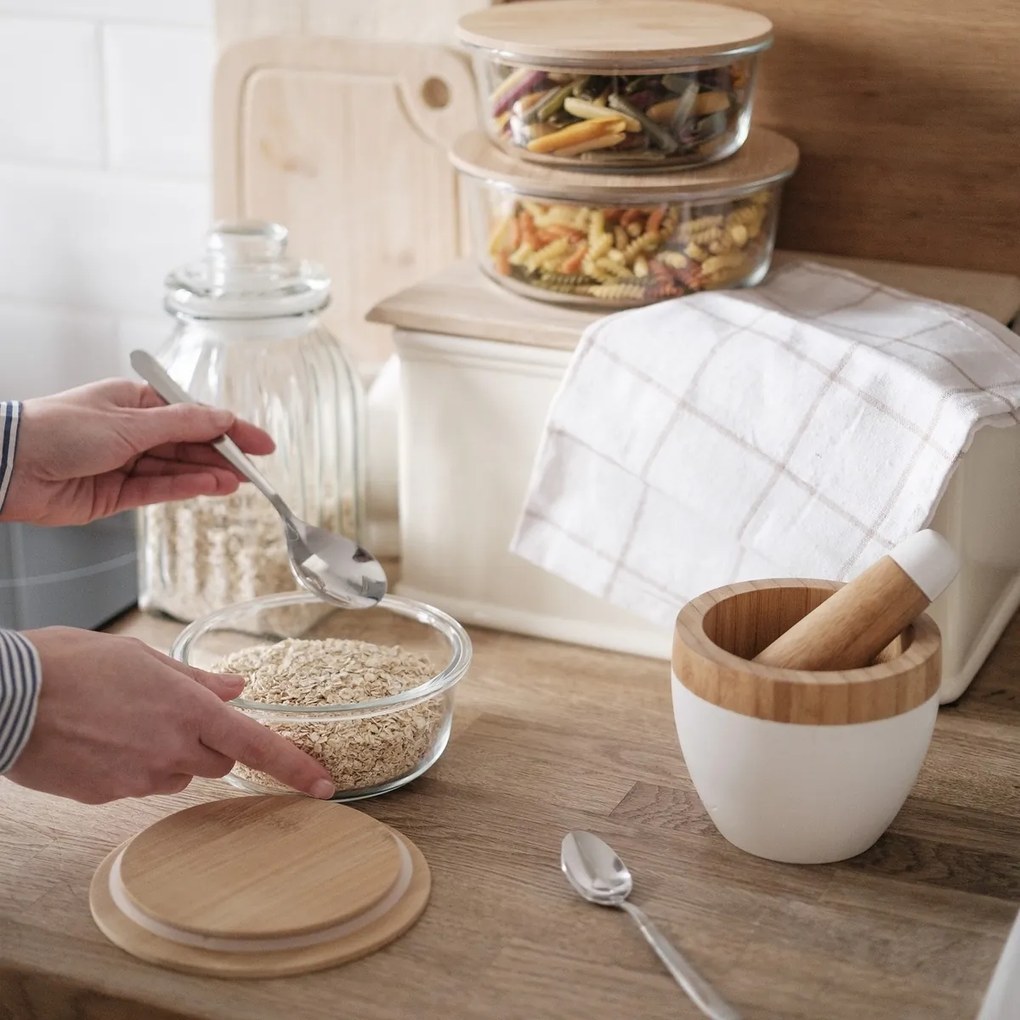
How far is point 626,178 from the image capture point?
103 cm

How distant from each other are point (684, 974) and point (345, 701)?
27cm

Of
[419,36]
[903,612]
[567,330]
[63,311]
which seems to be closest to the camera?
[903,612]

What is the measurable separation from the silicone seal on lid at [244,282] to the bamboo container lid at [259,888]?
0.40 metres

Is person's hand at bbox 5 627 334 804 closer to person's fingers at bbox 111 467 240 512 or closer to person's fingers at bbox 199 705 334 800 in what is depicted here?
person's fingers at bbox 199 705 334 800

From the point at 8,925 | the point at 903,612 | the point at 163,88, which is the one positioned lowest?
the point at 8,925

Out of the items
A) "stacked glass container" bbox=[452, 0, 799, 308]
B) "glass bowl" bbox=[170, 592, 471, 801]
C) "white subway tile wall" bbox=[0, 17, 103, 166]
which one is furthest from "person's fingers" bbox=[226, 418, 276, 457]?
"white subway tile wall" bbox=[0, 17, 103, 166]

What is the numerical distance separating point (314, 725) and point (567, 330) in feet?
1.11

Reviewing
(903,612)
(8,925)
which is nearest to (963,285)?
(903,612)

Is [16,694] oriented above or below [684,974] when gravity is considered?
above

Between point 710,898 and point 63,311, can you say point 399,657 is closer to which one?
point 710,898

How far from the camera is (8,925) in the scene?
764 mm

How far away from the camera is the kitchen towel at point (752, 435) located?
3.04 ft

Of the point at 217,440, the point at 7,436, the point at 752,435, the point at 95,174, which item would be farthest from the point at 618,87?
the point at 95,174

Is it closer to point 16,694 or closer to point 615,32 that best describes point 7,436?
point 16,694
